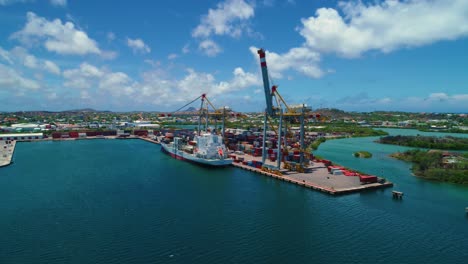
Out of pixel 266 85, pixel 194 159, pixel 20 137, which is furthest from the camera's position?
pixel 20 137

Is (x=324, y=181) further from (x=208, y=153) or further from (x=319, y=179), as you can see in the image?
(x=208, y=153)

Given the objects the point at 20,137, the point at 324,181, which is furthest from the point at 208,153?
the point at 20,137

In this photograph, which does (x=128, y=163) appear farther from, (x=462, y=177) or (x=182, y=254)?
(x=462, y=177)

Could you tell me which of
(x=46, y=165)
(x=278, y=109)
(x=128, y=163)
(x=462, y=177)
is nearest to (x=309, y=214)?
(x=278, y=109)

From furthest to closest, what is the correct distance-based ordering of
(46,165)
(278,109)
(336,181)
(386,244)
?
(46,165), (278,109), (336,181), (386,244)

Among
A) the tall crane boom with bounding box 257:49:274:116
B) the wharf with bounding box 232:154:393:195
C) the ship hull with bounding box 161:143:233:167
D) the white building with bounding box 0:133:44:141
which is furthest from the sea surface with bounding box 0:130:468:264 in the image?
the white building with bounding box 0:133:44:141
